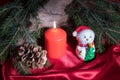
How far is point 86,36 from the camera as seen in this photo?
2.61ft

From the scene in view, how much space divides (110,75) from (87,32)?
158 mm

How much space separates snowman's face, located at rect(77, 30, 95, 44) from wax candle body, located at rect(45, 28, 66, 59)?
61mm

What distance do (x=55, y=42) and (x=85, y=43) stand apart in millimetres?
101

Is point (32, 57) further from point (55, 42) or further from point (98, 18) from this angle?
point (98, 18)

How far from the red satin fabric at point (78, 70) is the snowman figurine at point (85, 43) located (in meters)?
0.02

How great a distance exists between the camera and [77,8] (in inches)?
34.8

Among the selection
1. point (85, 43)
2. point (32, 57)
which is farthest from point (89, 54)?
point (32, 57)

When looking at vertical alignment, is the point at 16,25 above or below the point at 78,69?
above

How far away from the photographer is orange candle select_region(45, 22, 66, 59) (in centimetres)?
82

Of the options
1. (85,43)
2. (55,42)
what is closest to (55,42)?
(55,42)

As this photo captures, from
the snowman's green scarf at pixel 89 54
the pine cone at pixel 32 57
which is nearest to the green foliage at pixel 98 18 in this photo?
the snowman's green scarf at pixel 89 54

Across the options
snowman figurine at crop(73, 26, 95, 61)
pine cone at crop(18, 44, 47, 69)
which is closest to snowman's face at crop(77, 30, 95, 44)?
snowman figurine at crop(73, 26, 95, 61)

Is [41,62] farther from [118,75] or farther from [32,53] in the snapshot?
[118,75]

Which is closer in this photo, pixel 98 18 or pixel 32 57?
pixel 32 57
